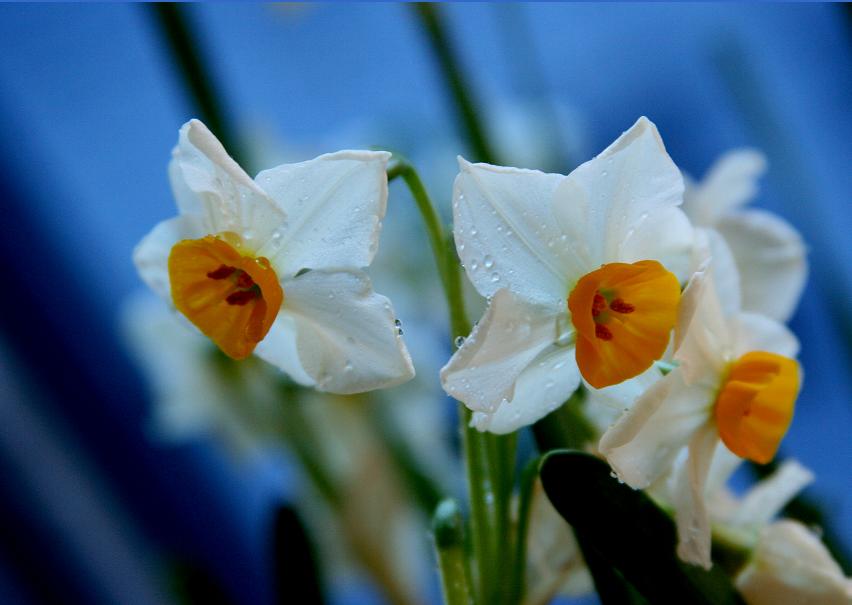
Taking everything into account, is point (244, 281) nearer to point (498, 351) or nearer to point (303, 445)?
point (498, 351)

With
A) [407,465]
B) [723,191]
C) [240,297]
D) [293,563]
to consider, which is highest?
[240,297]

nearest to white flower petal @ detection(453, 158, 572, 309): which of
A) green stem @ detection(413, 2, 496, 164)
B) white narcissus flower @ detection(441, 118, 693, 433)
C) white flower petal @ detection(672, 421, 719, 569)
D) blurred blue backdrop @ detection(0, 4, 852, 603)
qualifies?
white narcissus flower @ detection(441, 118, 693, 433)

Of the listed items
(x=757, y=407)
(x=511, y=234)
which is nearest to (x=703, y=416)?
(x=757, y=407)

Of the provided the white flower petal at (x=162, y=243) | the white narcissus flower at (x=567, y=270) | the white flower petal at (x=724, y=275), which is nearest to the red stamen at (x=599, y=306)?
the white narcissus flower at (x=567, y=270)

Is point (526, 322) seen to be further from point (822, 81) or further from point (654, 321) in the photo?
point (822, 81)

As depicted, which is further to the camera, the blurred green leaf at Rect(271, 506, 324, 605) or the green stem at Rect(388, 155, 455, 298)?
the blurred green leaf at Rect(271, 506, 324, 605)

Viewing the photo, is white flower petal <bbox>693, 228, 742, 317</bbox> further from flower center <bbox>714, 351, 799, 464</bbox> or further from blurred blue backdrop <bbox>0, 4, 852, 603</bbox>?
blurred blue backdrop <bbox>0, 4, 852, 603</bbox>
